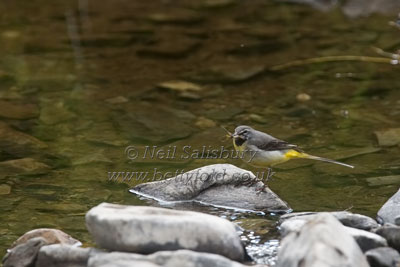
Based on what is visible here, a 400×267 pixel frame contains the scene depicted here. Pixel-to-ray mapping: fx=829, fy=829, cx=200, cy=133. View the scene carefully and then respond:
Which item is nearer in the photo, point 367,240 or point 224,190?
point 367,240

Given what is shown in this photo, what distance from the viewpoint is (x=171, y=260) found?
5090mm

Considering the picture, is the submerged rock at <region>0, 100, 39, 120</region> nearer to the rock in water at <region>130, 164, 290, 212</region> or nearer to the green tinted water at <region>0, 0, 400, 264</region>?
the green tinted water at <region>0, 0, 400, 264</region>

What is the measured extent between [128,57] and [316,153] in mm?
4319

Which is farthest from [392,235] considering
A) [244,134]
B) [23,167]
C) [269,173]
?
[23,167]

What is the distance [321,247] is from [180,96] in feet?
18.9

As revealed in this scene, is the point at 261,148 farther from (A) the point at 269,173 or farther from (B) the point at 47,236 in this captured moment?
(B) the point at 47,236

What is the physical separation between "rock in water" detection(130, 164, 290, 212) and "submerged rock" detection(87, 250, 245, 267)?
1924 millimetres

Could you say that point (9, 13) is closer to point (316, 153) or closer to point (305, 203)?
point (316, 153)

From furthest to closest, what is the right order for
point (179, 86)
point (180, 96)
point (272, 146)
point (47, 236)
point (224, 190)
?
point (179, 86), point (180, 96), point (272, 146), point (224, 190), point (47, 236)

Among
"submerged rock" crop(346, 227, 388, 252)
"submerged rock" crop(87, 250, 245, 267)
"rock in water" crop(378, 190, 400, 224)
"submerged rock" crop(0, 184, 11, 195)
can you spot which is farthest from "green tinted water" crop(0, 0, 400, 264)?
"submerged rock" crop(87, 250, 245, 267)

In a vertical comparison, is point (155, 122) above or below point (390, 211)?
below

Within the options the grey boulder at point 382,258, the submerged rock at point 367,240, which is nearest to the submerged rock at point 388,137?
the submerged rock at point 367,240

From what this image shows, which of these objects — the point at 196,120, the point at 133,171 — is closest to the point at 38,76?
the point at 196,120

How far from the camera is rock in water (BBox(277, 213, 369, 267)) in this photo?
4848 millimetres
